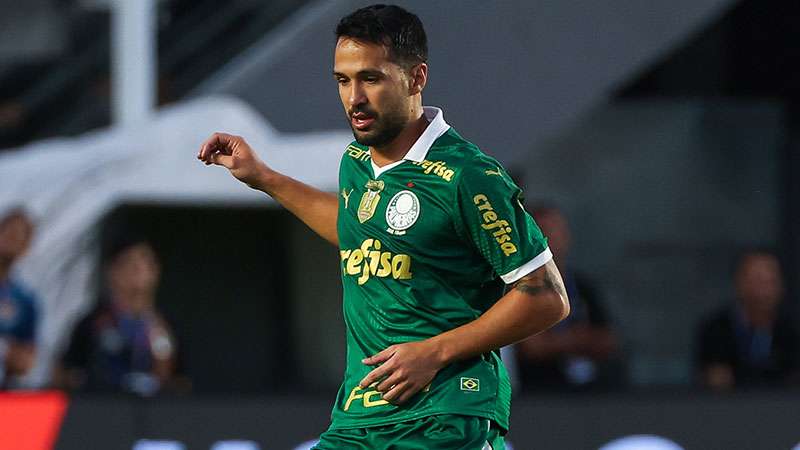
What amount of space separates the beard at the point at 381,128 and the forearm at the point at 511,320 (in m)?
0.50

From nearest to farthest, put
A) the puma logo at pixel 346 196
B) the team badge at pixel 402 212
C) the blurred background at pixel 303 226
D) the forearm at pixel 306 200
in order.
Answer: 1. the team badge at pixel 402 212
2. the puma logo at pixel 346 196
3. the forearm at pixel 306 200
4. the blurred background at pixel 303 226

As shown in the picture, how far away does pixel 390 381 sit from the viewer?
409cm

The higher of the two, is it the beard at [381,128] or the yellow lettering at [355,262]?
the beard at [381,128]

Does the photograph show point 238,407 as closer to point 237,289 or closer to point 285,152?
point 285,152

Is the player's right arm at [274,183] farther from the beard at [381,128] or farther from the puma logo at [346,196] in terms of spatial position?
the beard at [381,128]

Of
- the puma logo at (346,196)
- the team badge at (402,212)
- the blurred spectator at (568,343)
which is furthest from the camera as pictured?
the blurred spectator at (568,343)

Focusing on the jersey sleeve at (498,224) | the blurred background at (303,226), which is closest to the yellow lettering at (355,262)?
the jersey sleeve at (498,224)

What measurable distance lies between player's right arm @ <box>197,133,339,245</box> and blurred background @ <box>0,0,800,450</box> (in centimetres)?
284

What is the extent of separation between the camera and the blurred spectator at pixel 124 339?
7.73m

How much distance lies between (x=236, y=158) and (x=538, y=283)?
39.3 inches

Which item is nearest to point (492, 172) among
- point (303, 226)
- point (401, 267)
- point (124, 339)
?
point (401, 267)

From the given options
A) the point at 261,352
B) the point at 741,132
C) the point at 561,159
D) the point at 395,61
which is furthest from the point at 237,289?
the point at 395,61

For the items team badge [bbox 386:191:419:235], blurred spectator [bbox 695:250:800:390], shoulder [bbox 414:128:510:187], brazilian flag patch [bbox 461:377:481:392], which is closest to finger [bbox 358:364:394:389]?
brazilian flag patch [bbox 461:377:481:392]

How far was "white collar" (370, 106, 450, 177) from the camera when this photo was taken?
4.23 meters
